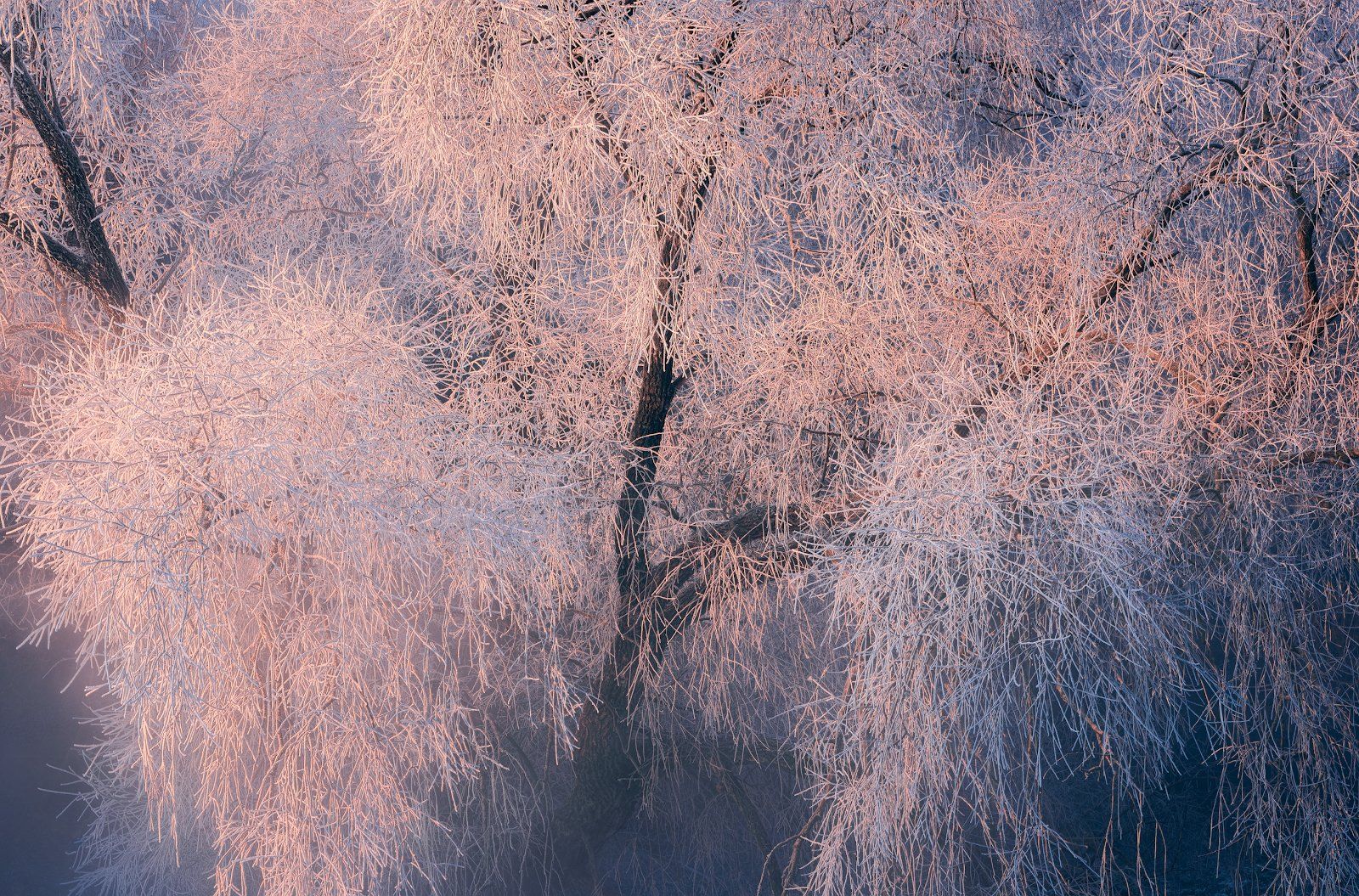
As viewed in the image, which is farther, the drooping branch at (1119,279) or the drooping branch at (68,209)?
the drooping branch at (68,209)

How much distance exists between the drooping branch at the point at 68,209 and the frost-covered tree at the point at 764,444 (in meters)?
0.03

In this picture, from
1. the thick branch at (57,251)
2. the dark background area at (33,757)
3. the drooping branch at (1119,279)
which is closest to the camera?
the drooping branch at (1119,279)

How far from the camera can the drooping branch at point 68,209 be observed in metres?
4.93

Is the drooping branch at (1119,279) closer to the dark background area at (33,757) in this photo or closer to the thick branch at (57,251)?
the thick branch at (57,251)

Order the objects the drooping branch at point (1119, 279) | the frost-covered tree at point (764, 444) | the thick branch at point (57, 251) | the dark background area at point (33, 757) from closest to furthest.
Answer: the frost-covered tree at point (764, 444)
the drooping branch at point (1119, 279)
the thick branch at point (57, 251)
the dark background area at point (33, 757)

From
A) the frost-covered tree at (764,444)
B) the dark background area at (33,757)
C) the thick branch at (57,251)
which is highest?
the thick branch at (57,251)

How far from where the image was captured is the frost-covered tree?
3887 mm

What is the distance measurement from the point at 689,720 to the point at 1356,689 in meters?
3.55

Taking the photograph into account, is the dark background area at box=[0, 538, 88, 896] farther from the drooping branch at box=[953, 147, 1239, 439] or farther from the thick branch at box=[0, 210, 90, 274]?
the drooping branch at box=[953, 147, 1239, 439]

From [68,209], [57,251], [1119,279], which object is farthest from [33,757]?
[1119,279]

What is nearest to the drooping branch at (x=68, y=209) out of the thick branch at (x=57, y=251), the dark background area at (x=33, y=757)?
the thick branch at (x=57, y=251)

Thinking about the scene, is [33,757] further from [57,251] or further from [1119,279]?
[1119,279]

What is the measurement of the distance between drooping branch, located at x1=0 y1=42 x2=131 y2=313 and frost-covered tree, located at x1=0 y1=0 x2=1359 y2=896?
0.03 metres

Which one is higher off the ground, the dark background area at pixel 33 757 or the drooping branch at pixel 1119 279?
the drooping branch at pixel 1119 279
